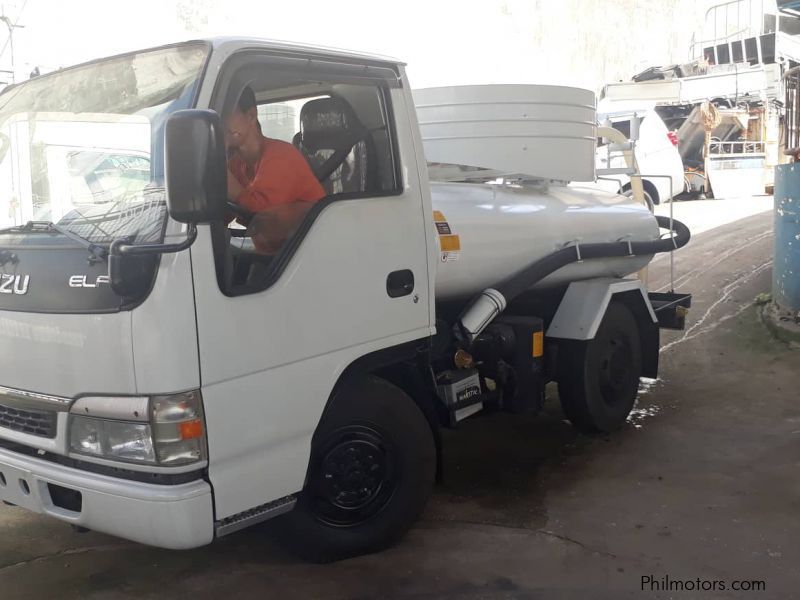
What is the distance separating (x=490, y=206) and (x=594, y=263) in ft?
3.78

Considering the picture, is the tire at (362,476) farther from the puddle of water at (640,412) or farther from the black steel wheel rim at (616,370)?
the puddle of water at (640,412)

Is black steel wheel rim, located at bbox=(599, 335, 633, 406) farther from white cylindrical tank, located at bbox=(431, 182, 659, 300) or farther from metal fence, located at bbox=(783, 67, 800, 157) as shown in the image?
metal fence, located at bbox=(783, 67, 800, 157)

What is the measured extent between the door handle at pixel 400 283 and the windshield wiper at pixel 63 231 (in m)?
1.22

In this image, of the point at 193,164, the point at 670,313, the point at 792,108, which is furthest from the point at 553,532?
the point at 792,108

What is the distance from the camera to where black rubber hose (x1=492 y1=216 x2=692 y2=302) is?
4.51m

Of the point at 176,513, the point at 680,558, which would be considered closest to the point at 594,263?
the point at 680,558

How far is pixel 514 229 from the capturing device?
4570 millimetres

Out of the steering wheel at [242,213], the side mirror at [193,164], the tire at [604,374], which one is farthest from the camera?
the tire at [604,374]

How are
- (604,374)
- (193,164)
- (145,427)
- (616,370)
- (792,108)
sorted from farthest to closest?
1. (792,108)
2. (616,370)
3. (604,374)
4. (145,427)
5. (193,164)

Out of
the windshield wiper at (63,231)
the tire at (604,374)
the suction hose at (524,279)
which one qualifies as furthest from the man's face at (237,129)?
the tire at (604,374)

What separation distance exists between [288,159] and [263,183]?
6.6 inches

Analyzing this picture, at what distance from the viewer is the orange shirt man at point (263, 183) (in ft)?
10.2

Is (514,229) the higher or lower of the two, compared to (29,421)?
higher

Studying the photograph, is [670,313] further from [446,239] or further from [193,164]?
[193,164]
